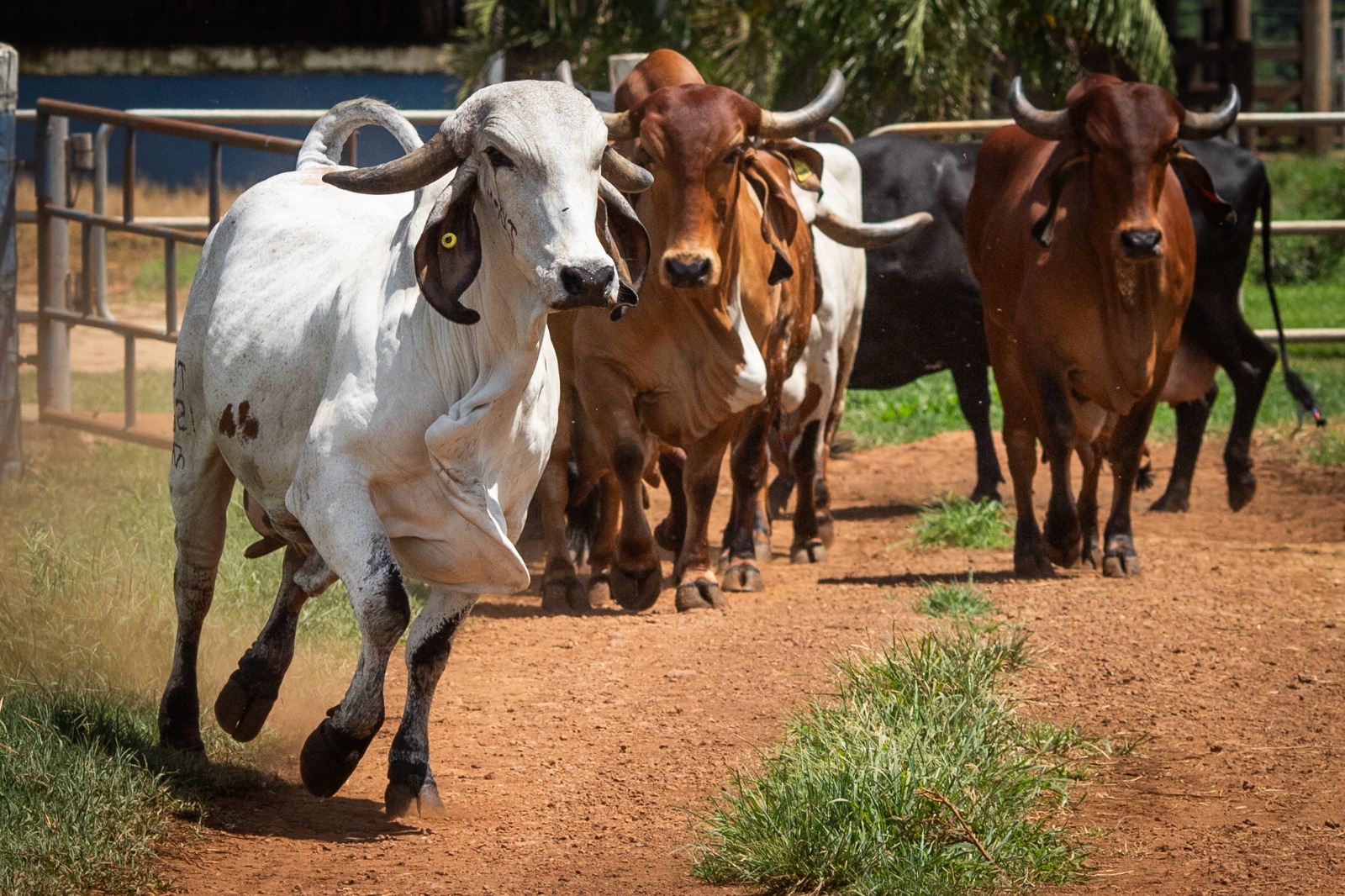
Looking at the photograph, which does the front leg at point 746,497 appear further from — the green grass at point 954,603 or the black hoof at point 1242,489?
the black hoof at point 1242,489

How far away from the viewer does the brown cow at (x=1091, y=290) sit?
7.05m

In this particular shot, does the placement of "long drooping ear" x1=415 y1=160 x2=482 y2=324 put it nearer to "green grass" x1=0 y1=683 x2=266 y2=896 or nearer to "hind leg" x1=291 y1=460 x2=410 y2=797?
"hind leg" x1=291 y1=460 x2=410 y2=797

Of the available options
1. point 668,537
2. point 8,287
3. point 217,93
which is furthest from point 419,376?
point 217,93

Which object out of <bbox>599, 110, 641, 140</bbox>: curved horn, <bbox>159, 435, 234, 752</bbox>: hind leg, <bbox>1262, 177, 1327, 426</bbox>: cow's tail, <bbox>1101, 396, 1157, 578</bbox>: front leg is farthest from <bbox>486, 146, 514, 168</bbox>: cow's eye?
<bbox>1262, 177, 1327, 426</bbox>: cow's tail

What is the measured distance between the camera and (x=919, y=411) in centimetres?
1273

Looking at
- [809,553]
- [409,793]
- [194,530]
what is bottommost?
[809,553]

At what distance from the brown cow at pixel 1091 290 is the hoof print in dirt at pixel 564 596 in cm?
191

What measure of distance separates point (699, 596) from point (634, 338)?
1.08m

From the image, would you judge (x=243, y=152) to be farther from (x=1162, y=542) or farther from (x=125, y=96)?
(x=1162, y=542)

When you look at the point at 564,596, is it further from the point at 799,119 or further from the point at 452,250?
the point at 452,250

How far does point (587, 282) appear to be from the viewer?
3916 mm

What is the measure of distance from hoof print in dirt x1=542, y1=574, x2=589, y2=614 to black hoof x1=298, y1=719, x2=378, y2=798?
2.66m

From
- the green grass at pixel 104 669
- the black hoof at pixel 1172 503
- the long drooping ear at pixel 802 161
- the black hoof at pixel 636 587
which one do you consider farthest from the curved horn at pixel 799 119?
the black hoof at pixel 1172 503

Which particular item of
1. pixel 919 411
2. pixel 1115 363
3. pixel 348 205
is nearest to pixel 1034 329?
pixel 1115 363
